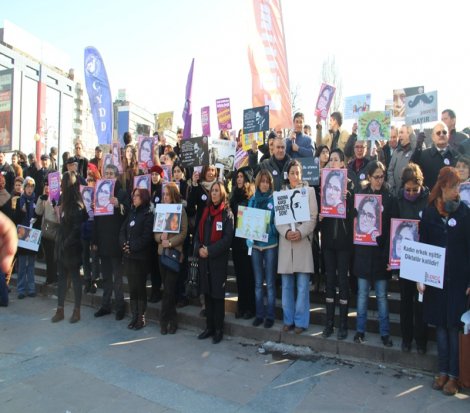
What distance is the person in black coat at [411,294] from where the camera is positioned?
483 centimetres

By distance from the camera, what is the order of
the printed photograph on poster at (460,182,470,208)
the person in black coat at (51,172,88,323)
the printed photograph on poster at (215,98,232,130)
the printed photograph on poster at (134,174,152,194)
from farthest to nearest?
1. the printed photograph on poster at (215,98,232,130)
2. the printed photograph on poster at (134,174,152,194)
3. the person in black coat at (51,172,88,323)
4. the printed photograph on poster at (460,182,470,208)

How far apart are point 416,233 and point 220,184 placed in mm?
2677

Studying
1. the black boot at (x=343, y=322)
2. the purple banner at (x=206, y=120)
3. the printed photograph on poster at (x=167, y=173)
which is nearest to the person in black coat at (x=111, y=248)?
the printed photograph on poster at (x=167, y=173)

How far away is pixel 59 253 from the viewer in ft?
22.4

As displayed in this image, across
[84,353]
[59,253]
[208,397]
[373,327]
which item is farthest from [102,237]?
[373,327]

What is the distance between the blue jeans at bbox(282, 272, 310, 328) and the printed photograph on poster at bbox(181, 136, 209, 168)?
3016 millimetres

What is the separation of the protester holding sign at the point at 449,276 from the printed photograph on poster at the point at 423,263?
7 cm

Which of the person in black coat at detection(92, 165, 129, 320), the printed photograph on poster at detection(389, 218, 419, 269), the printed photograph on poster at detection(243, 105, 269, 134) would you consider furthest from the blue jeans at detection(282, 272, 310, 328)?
the printed photograph on poster at detection(243, 105, 269, 134)

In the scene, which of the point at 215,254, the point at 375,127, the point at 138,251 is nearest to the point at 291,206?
the point at 215,254

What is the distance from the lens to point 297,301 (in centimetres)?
560

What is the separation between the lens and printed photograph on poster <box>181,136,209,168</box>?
771 cm

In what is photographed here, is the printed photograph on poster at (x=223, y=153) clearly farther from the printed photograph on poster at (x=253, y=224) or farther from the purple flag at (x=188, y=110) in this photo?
the purple flag at (x=188, y=110)

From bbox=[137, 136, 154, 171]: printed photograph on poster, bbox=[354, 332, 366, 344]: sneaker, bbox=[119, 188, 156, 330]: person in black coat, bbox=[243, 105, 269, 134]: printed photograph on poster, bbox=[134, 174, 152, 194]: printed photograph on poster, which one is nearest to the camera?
bbox=[354, 332, 366, 344]: sneaker

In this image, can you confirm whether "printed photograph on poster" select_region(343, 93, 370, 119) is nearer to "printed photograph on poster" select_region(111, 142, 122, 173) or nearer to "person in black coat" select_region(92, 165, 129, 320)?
"printed photograph on poster" select_region(111, 142, 122, 173)
